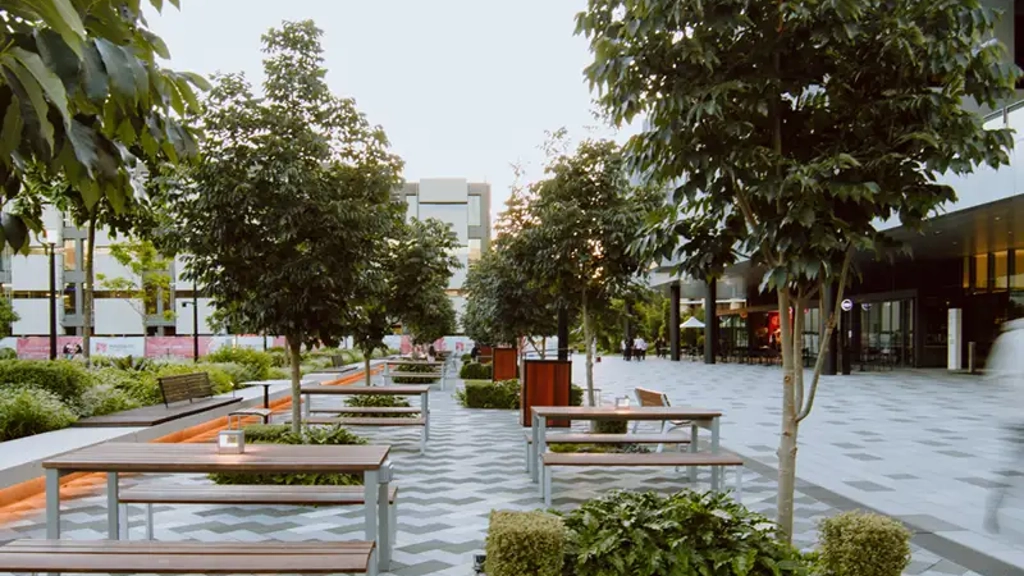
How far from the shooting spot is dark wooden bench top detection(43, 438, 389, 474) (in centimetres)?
466

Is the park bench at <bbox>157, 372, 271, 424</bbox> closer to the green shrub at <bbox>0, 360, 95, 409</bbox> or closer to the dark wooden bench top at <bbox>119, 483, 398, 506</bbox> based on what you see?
the green shrub at <bbox>0, 360, 95, 409</bbox>

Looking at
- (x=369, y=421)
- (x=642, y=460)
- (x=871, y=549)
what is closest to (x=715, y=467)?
(x=642, y=460)

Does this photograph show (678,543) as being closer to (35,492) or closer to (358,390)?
(35,492)

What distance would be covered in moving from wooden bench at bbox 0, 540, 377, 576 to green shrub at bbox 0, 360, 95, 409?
8484 millimetres

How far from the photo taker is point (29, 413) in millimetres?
9727

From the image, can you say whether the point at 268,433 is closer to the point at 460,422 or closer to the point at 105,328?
the point at 460,422

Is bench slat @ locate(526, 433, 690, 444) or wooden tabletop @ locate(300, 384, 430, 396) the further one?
wooden tabletop @ locate(300, 384, 430, 396)

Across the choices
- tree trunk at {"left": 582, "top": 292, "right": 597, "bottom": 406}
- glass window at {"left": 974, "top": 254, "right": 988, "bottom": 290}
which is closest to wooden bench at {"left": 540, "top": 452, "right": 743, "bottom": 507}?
tree trunk at {"left": 582, "top": 292, "right": 597, "bottom": 406}

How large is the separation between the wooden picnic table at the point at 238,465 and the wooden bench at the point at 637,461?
2209mm

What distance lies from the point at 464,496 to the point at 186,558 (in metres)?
4.02

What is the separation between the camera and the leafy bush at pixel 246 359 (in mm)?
21672

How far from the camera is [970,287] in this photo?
28609mm

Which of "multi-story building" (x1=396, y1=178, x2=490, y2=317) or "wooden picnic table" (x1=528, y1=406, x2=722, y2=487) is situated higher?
"multi-story building" (x1=396, y1=178, x2=490, y2=317)

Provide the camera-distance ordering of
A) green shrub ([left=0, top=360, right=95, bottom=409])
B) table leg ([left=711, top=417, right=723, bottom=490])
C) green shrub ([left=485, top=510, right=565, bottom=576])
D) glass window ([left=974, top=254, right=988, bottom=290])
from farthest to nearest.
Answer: glass window ([left=974, top=254, right=988, bottom=290]), green shrub ([left=0, top=360, right=95, bottom=409]), table leg ([left=711, top=417, right=723, bottom=490]), green shrub ([left=485, top=510, right=565, bottom=576])
